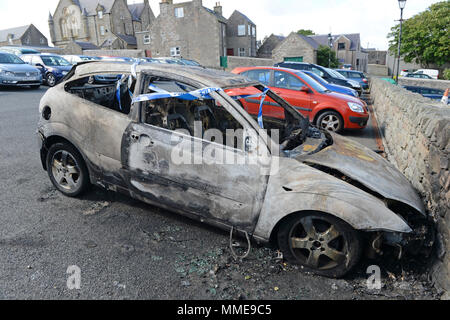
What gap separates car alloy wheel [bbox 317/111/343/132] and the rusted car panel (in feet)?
19.7

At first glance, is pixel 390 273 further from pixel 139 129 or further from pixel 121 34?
pixel 121 34

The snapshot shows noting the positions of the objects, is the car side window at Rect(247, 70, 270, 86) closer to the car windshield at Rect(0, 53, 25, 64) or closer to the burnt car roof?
the burnt car roof

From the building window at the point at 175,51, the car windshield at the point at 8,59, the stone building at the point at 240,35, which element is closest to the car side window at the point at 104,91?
the car windshield at the point at 8,59

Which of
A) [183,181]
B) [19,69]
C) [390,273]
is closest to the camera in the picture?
[390,273]

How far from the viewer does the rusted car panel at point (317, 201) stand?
2.76 m

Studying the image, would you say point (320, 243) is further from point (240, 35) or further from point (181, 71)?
point (240, 35)

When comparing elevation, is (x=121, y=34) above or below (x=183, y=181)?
above

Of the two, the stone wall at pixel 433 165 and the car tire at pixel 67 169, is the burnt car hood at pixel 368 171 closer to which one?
the stone wall at pixel 433 165

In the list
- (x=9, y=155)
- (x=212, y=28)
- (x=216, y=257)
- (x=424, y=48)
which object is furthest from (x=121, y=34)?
(x=216, y=257)

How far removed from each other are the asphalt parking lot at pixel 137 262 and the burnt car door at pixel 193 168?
39 centimetres

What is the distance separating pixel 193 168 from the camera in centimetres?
323

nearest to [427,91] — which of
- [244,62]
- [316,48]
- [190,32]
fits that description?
[244,62]
